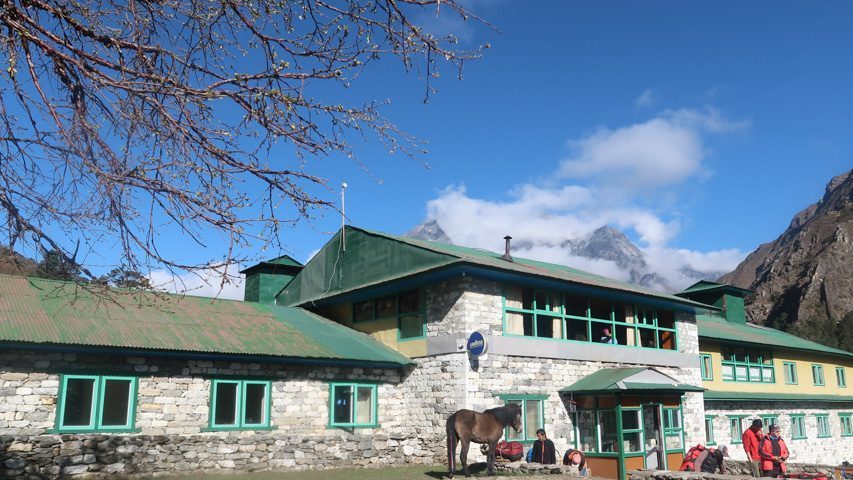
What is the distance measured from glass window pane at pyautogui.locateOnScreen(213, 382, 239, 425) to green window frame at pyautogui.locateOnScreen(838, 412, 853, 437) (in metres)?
31.8

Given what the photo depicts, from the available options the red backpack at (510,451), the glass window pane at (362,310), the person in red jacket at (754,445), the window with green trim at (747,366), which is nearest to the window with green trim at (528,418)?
the red backpack at (510,451)

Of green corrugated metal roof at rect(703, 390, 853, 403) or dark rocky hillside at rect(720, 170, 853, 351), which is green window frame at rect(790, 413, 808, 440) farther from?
dark rocky hillside at rect(720, 170, 853, 351)

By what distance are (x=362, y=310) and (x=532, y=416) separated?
7056 mm

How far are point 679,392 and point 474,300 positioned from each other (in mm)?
7368

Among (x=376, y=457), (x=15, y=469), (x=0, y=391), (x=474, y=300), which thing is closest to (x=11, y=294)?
(x=0, y=391)

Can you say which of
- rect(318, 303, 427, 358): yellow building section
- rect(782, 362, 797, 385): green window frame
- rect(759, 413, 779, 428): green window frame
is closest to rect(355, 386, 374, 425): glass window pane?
rect(318, 303, 427, 358): yellow building section

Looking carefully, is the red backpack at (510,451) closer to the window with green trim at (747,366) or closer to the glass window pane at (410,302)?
the glass window pane at (410,302)

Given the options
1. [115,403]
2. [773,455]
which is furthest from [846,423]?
[115,403]

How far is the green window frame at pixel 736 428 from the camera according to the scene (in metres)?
29.7

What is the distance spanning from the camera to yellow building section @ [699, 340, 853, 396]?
99.5 ft

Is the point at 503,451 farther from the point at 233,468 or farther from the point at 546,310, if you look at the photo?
the point at 233,468

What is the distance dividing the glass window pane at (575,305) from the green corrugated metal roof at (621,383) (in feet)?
6.66

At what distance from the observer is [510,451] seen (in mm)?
18609

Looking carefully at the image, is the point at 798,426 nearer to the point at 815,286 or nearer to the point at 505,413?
the point at 505,413
